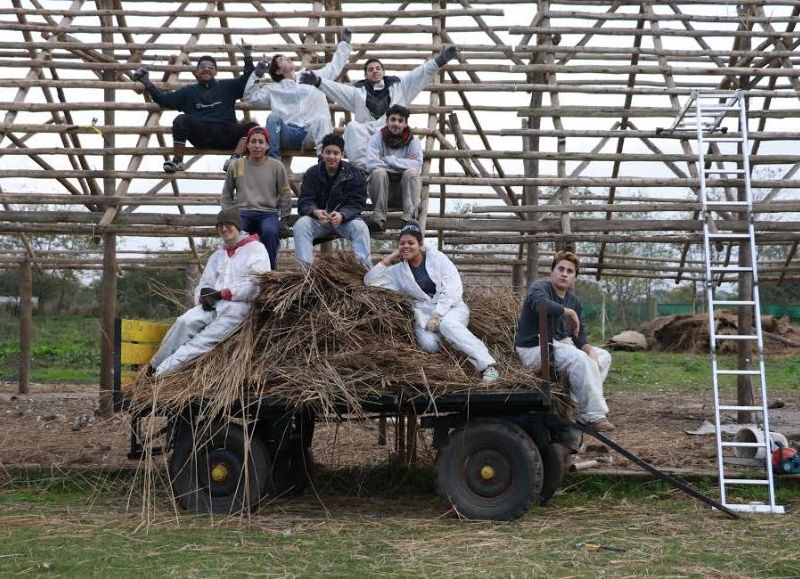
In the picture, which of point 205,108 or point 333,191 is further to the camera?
point 205,108

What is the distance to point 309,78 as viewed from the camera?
1019 cm

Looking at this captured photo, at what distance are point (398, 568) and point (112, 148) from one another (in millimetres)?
6700

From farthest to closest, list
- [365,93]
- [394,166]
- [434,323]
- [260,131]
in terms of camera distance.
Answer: [365,93], [394,166], [260,131], [434,323]

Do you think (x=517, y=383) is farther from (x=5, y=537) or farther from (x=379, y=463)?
(x=5, y=537)

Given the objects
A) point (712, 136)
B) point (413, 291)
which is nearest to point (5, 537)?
point (413, 291)

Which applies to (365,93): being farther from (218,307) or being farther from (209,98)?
(218,307)

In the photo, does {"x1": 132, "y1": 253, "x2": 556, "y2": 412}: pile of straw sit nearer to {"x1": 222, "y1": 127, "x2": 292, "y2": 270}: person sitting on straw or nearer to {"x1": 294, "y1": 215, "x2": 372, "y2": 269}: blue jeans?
{"x1": 294, "y1": 215, "x2": 372, "y2": 269}: blue jeans

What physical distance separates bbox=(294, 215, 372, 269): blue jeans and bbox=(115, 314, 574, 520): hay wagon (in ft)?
4.85

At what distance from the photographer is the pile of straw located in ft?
24.0

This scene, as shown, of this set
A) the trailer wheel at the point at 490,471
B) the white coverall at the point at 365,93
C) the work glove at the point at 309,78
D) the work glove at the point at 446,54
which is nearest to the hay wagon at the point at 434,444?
the trailer wheel at the point at 490,471

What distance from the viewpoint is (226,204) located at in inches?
360

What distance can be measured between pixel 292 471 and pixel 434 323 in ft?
6.64

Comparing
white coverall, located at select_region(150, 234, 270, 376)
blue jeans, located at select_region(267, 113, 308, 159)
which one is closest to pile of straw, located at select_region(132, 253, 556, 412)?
white coverall, located at select_region(150, 234, 270, 376)

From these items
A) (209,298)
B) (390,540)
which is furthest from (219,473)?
(390,540)
